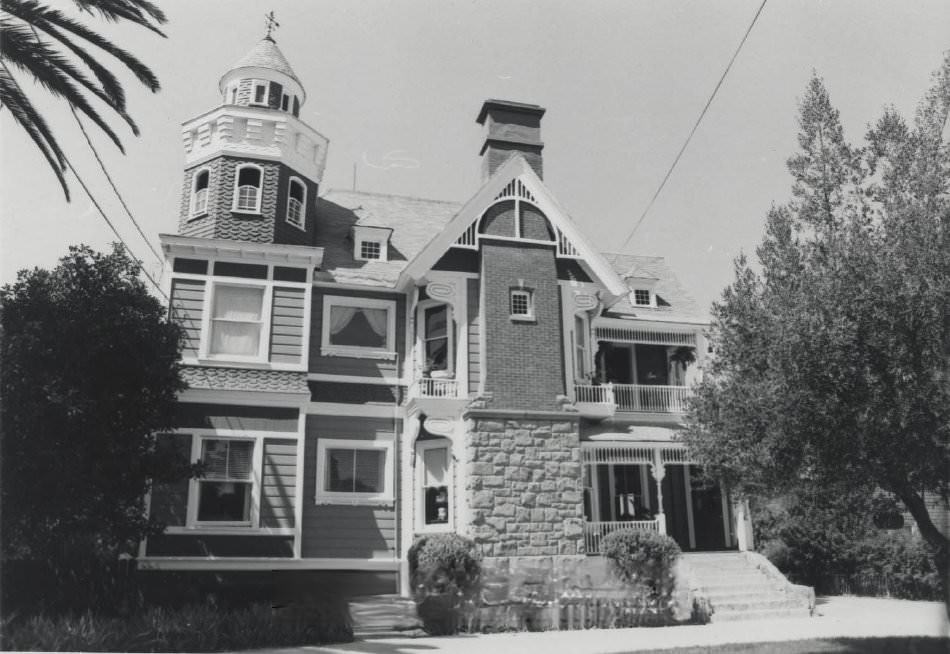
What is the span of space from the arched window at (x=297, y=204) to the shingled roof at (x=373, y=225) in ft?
2.92

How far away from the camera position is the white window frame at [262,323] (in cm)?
1820

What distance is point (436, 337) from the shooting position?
63.4 feet

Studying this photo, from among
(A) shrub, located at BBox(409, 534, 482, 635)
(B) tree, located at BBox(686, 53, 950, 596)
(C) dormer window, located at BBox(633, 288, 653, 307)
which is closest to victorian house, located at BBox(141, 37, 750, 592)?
(A) shrub, located at BBox(409, 534, 482, 635)

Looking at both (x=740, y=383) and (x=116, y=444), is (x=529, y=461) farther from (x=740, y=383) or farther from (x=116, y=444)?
(x=116, y=444)

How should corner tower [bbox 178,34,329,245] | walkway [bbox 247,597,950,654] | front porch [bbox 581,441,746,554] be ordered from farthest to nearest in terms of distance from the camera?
front porch [bbox 581,441,746,554]
corner tower [bbox 178,34,329,245]
walkway [bbox 247,597,950,654]

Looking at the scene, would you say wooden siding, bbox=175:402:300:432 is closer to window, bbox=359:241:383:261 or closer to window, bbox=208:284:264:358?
window, bbox=208:284:264:358

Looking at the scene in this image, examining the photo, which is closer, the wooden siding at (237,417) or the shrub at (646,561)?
the shrub at (646,561)

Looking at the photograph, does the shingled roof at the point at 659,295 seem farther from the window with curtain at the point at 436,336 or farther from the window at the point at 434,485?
the window at the point at 434,485

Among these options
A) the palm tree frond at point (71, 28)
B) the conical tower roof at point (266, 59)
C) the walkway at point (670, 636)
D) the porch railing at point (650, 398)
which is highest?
the conical tower roof at point (266, 59)

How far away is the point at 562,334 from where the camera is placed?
63.8 feet

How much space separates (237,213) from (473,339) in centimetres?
687

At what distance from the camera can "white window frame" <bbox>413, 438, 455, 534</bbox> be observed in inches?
702

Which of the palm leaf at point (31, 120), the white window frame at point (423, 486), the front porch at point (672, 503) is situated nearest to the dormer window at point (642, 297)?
the front porch at point (672, 503)

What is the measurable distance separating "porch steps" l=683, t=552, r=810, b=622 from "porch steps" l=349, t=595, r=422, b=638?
6.27 metres
